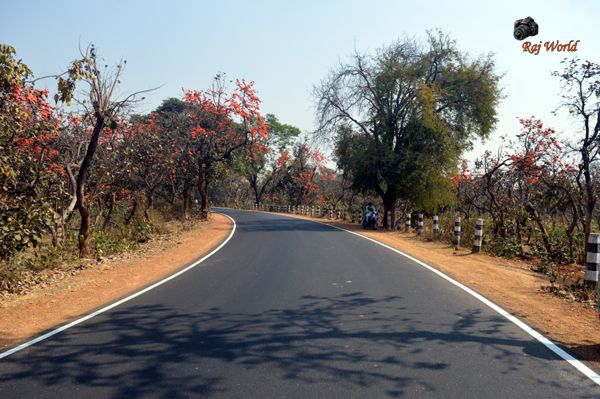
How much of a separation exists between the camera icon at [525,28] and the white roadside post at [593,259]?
18.4 ft

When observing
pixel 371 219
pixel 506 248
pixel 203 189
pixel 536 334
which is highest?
pixel 203 189

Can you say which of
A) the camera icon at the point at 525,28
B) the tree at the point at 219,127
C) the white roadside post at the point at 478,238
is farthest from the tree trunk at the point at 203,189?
the camera icon at the point at 525,28

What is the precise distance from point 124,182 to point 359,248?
12134 mm

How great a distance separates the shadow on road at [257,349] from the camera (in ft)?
16.0

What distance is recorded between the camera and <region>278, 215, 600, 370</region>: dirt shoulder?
251 inches

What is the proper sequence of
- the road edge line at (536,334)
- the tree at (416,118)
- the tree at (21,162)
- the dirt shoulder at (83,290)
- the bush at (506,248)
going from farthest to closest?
the tree at (416,118)
the bush at (506,248)
the tree at (21,162)
the dirt shoulder at (83,290)
the road edge line at (536,334)

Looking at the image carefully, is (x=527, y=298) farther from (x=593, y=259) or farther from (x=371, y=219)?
(x=371, y=219)

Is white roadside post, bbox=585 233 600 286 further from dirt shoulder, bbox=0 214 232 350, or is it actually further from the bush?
dirt shoulder, bbox=0 214 232 350

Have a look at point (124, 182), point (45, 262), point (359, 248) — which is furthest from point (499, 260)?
point (124, 182)

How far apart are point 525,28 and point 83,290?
39.6ft

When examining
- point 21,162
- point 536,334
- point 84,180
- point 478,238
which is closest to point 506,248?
point 478,238

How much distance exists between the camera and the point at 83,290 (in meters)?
10.3

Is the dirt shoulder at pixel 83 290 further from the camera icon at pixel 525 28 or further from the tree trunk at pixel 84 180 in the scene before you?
the camera icon at pixel 525 28

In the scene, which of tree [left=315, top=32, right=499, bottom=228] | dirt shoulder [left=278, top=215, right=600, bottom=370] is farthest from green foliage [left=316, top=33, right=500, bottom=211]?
dirt shoulder [left=278, top=215, right=600, bottom=370]
